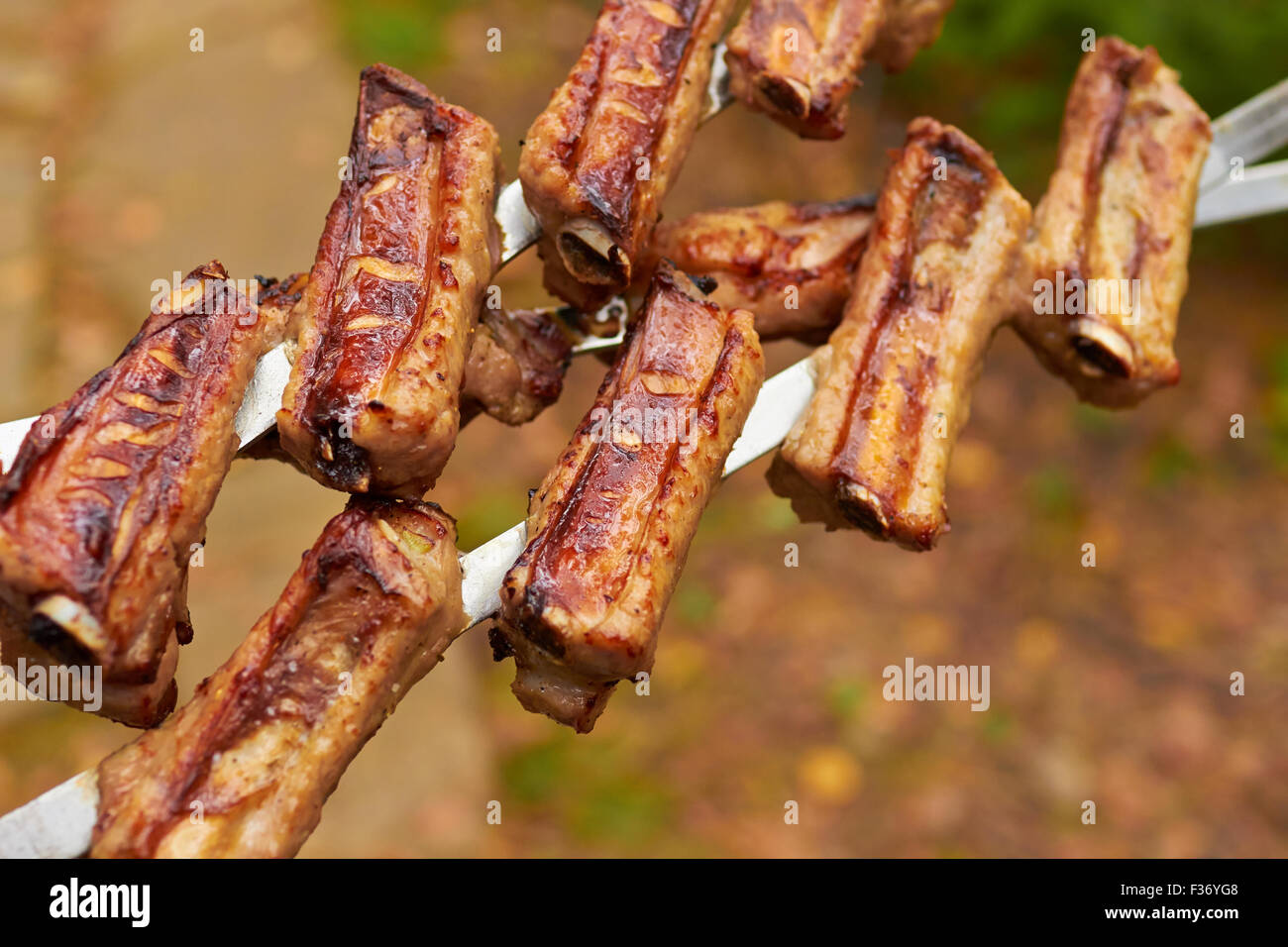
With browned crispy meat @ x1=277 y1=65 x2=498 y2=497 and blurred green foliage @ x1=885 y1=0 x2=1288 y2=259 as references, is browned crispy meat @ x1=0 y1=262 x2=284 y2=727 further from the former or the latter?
blurred green foliage @ x1=885 y1=0 x2=1288 y2=259

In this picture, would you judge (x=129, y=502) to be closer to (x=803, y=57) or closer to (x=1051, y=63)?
(x=803, y=57)

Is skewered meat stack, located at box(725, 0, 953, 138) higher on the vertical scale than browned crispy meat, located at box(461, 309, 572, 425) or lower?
higher

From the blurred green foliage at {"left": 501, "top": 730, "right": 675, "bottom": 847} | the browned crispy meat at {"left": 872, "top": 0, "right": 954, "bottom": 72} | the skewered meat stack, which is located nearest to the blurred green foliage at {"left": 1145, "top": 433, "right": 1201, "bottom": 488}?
the blurred green foliage at {"left": 501, "top": 730, "right": 675, "bottom": 847}

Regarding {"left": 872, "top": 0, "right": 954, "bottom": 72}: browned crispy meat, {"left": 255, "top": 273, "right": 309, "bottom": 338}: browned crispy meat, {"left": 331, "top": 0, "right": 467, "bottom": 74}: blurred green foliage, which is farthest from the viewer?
{"left": 331, "top": 0, "right": 467, "bottom": 74}: blurred green foliage

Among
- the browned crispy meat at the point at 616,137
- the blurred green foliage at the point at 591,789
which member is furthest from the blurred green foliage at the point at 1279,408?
the browned crispy meat at the point at 616,137

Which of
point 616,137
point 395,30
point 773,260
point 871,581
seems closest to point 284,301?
point 616,137

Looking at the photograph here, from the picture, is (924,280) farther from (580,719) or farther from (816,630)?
(816,630)

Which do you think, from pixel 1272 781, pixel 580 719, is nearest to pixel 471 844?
pixel 580 719
